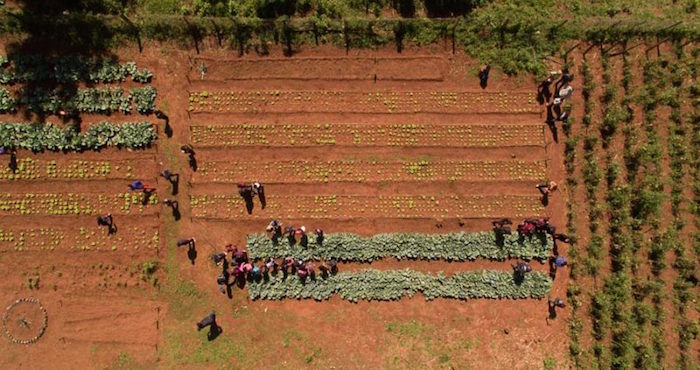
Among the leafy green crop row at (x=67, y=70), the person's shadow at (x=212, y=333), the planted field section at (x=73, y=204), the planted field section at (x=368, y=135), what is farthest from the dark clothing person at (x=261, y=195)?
the leafy green crop row at (x=67, y=70)

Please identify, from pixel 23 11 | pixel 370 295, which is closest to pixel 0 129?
pixel 23 11

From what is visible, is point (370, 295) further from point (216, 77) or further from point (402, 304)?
point (216, 77)

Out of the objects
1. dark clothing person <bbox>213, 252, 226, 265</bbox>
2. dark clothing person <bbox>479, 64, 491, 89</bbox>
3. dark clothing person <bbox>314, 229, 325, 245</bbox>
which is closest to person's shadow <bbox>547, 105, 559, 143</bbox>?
dark clothing person <bbox>479, 64, 491, 89</bbox>

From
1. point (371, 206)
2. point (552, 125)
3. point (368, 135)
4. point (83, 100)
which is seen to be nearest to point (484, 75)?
point (552, 125)

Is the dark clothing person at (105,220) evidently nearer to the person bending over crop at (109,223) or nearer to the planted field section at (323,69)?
the person bending over crop at (109,223)

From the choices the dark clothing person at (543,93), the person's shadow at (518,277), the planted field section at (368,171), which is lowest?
the person's shadow at (518,277)

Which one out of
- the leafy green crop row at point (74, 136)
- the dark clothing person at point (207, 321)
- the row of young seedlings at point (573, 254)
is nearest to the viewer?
the dark clothing person at point (207, 321)

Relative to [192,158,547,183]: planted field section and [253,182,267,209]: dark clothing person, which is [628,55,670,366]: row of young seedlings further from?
[253,182,267,209]: dark clothing person
